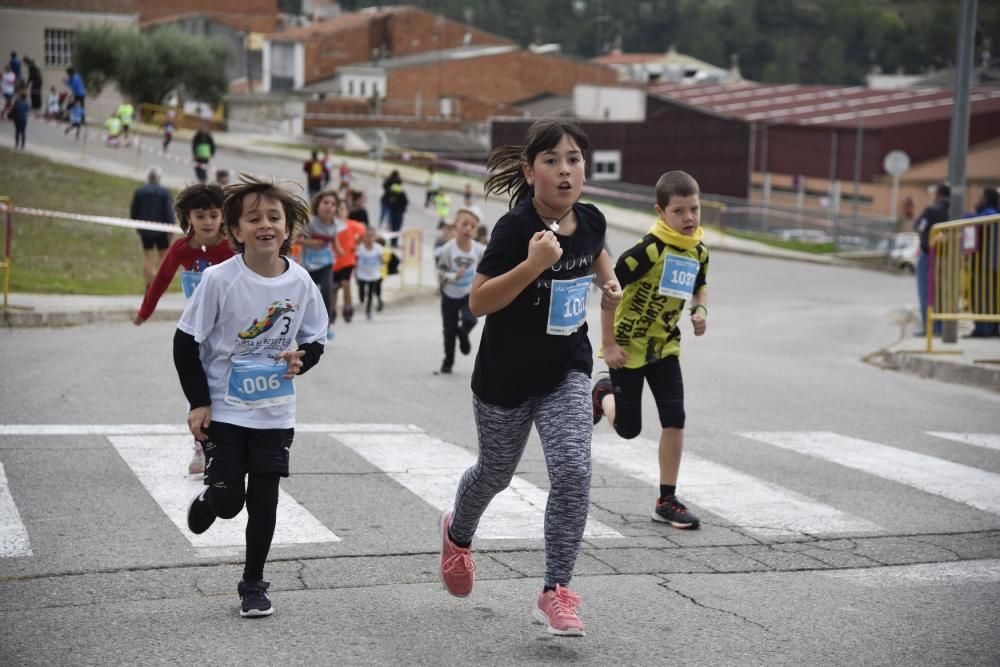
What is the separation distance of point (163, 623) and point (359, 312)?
16919 mm

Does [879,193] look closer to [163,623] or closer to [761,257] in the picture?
[761,257]

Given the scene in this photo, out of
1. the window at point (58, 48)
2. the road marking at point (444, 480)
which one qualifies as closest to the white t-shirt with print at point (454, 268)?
the road marking at point (444, 480)

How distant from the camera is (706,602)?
19.3ft

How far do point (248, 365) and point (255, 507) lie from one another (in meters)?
0.57

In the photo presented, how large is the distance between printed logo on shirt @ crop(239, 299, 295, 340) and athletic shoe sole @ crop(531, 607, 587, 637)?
5.10ft

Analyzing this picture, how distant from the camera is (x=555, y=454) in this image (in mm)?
5340

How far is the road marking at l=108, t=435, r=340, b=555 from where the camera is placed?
6.76 m

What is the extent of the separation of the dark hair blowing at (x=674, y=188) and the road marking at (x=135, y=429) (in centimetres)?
349

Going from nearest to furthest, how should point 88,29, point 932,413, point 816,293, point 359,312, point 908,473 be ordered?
1. point 908,473
2. point 932,413
3. point 359,312
4. point 816,293
5. point 88,29

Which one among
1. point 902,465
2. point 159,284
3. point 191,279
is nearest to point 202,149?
point 191,279

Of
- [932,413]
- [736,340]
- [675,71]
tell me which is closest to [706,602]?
[932,413]

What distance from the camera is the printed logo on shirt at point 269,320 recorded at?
5527 mm

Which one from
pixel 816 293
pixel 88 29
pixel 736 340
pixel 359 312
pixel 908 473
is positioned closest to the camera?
pixel 908 473

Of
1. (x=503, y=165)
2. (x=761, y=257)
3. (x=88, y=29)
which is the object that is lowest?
(x=761, y=257)
